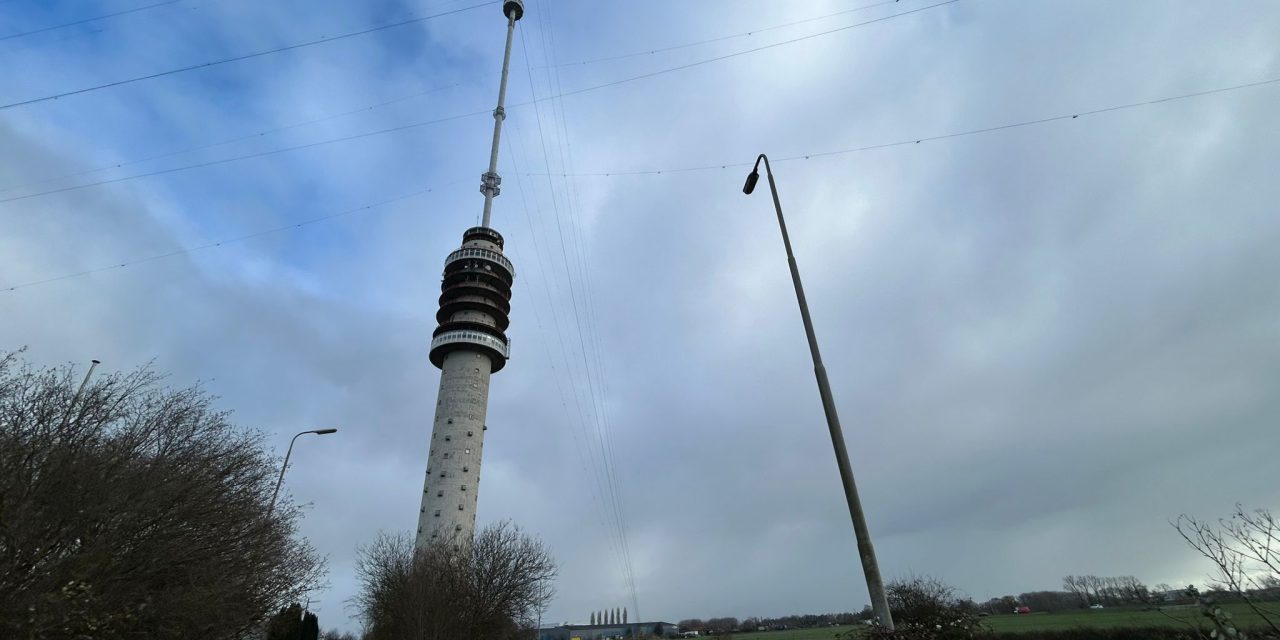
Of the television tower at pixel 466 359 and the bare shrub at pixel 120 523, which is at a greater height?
the television tower at pixel 466 359

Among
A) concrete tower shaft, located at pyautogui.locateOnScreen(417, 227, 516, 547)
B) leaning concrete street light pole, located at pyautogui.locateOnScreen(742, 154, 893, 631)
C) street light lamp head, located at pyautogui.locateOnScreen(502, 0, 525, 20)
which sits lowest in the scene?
leaning concrete street light pole, located at pyautogui.locateOnScreen(742, 154, 893, 631)

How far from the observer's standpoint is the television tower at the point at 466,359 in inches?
2400

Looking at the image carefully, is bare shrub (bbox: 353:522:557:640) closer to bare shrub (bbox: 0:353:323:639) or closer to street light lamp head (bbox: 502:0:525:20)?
bare shrub (bbox: 0:353:323:639)

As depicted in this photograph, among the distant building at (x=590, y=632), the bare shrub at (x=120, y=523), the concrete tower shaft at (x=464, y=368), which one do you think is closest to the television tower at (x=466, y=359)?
the concrete tower shaft at (x=464, y=368)

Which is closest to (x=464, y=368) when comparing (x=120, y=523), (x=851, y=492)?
(x=120, y=523)

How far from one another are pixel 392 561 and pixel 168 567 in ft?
117

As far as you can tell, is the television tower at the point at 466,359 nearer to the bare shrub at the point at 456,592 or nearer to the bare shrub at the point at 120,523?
the bare shrub at the point at 456,592

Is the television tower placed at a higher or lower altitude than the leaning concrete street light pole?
higher

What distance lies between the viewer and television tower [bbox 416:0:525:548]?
2400 inches

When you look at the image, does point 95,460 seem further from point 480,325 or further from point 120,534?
point 480,325

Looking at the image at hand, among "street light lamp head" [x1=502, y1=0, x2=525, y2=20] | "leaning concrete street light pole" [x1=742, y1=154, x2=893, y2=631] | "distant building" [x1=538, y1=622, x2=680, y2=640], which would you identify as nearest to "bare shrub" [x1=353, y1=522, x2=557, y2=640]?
"leaning concrete street light pole" [x1=742, y1=154, x2=893, y2=631]

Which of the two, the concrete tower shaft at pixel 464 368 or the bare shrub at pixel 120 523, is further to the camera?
the concrete tower shaft at pixel 464 368

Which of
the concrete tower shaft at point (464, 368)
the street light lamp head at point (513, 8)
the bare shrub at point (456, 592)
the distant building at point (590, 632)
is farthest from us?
the distant building at point (590, 632)

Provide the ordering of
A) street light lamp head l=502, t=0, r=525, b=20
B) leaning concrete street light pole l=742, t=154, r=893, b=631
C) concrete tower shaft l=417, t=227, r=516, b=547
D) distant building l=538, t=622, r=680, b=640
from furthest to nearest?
1. distant building l=538, t=622, r=680, b=640
2. street light lamp head l=502, t=0, r=525, b=20
3. concrete tower shaft l=417, t=227, r=516, b=547
4. leaning concrete street light pole l=742, t=154, r=893, b=631
